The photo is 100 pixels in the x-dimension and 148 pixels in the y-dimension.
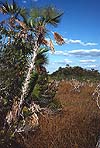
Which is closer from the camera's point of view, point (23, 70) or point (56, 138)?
point (56, 138)

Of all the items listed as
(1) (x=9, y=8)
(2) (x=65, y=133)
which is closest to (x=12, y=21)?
(1) (x=9, y=8)

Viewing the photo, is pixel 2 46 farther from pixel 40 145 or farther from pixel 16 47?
pixel 40 145

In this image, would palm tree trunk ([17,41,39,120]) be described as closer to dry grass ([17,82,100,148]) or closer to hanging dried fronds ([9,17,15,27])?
dry grass ([17,82,100,148])

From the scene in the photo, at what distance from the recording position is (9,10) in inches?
484

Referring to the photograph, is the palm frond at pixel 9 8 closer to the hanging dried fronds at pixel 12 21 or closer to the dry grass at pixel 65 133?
the hanging dried fronds at pixel 12 21

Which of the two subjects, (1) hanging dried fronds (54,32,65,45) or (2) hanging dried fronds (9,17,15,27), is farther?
(2) hanging dried fronds (9,17,15,27)

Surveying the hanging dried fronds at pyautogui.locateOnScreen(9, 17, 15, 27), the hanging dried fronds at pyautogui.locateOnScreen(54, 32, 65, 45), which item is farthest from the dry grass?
the hanging dried fronds at pyautogui.locateOnScreen(9, 17, 15, 27)

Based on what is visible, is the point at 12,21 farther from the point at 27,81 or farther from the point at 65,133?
the point at 65,133

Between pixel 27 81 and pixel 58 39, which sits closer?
pixel 58 39

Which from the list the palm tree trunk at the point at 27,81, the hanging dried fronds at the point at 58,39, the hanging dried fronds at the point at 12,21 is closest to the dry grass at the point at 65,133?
the palm tree trunk at the point at 27,81

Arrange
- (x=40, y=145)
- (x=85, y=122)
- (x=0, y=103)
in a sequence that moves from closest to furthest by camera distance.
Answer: (x=40, y=145), (x=0, y=103), (x=85, y=122)

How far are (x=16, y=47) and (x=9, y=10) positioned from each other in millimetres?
1354

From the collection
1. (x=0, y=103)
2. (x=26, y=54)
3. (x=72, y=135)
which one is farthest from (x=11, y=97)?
(x=72, y=135)

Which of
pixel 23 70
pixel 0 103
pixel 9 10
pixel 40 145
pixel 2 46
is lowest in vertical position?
pixel 40 145
